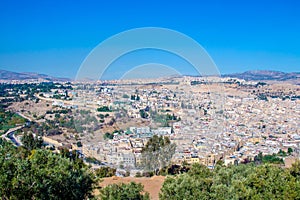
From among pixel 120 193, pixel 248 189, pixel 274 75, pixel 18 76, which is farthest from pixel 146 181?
pixel 18 76

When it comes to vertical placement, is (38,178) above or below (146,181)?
above

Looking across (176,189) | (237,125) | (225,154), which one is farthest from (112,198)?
(237,125)

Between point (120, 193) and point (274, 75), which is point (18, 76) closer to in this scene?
point (274, 75)

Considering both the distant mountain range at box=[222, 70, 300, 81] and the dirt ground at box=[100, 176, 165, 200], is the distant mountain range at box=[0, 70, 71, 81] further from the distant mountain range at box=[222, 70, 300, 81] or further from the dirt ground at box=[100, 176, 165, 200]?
the dirt ground at box=[100, 176, 165, 200]

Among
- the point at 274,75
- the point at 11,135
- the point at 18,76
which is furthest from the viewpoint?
the point at 18,76

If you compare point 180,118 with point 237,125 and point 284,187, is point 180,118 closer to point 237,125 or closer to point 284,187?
point 284,187

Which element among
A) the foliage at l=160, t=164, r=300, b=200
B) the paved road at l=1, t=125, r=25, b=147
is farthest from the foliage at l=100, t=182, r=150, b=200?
the paved road at l=1, t=125, r=25, b=147

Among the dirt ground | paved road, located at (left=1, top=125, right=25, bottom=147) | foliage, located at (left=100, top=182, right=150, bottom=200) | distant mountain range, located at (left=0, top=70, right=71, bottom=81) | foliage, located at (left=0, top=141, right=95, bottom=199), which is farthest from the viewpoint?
distant mountain range, located at (left=0, top=70, right=71, bottom=81)

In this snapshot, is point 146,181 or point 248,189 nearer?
point 248,189

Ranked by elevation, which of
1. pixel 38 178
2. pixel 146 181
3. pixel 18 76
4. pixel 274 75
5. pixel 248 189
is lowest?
pixel 146 181
